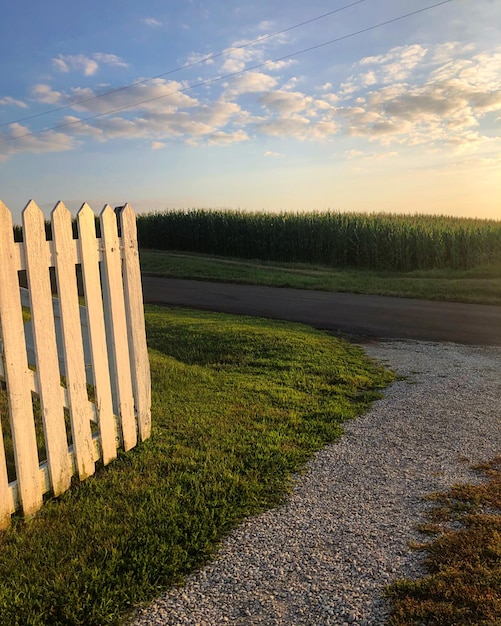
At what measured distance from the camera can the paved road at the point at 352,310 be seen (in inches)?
425

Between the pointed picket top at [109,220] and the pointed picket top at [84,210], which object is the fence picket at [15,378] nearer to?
the pointed picket top at [84,210]

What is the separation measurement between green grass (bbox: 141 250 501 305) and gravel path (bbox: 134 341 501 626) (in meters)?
10.9

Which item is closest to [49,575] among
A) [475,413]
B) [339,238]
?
[475,413]

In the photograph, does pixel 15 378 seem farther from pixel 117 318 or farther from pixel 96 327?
pixel 117 318

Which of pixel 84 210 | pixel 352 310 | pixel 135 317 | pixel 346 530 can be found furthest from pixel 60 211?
pixel 352 310

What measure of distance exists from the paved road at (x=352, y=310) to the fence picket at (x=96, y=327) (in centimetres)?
720

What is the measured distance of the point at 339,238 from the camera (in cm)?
2883

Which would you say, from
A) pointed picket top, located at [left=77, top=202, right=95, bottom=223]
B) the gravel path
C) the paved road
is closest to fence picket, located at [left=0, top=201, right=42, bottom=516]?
pointed picket top, located at [left=77, top=202, right=95, bottom=223]

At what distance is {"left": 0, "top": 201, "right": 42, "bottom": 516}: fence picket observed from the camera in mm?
3209

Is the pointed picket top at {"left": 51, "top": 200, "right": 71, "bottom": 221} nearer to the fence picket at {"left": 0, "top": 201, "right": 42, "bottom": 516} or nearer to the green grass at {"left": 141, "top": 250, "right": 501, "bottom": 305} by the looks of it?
the fence picket at {"left": 0, "top": 201, "right": 42, "bottom": 516}

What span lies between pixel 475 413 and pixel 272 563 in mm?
3579

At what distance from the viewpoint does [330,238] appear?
96.3 ft

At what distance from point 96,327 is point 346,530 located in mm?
2180

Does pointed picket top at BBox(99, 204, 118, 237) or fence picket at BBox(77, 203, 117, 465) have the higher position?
pointed picket top at BBox(99, 204, 118, 237)
